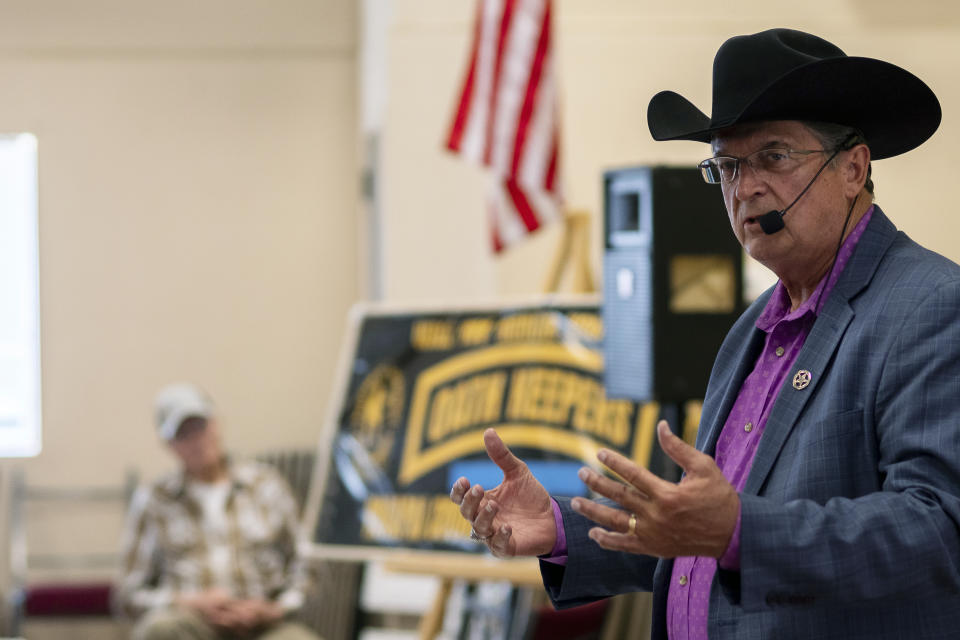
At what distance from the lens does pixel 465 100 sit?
12.6 feet

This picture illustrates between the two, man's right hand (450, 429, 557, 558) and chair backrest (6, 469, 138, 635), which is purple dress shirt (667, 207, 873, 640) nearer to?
man's right hand (450, 429, 557, 558)

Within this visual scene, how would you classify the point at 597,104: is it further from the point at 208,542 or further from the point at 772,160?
the point at 772,160

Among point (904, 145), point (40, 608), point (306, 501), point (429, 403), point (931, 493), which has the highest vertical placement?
point (904, 145)

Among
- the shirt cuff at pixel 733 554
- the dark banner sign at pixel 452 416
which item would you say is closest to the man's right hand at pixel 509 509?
the shirt cuff at pixel 733 554

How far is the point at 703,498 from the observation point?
1015 millimetres

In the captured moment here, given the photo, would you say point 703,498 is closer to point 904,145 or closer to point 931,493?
point 931,493

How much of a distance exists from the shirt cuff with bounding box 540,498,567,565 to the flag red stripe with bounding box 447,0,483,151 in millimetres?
2536

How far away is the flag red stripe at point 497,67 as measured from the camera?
3.79 m

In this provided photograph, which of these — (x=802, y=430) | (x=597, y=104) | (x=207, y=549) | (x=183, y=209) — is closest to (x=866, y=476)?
(x=802, y=430)

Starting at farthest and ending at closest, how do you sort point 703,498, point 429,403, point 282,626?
point 282,626
point 429,403
point 703,498

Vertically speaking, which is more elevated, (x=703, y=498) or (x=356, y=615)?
(x=703, y=498)

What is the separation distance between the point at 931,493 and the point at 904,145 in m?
0.44

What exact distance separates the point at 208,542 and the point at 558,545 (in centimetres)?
273

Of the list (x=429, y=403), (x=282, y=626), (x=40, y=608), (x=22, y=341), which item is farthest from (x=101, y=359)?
(x=429, y=403)
